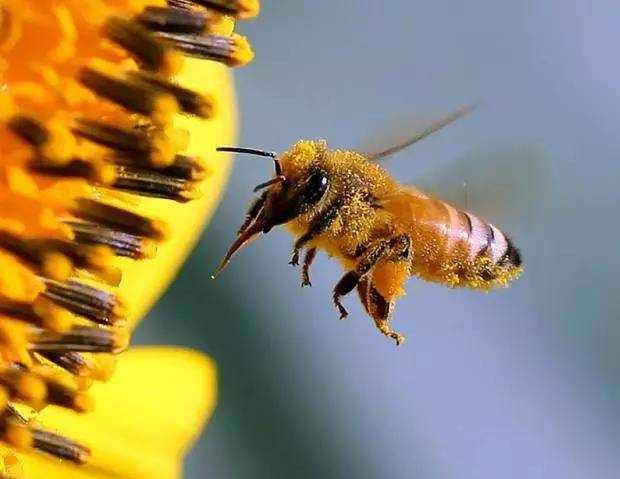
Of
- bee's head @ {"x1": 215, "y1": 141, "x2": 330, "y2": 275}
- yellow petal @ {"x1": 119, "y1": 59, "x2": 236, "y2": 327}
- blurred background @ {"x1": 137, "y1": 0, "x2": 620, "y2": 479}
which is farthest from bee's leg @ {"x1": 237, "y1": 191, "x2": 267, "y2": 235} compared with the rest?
blurred background @ {"x1": 137, "y1": 0, "x2": 620, "y2": 479}

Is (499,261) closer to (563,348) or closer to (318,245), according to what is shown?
(318,245)

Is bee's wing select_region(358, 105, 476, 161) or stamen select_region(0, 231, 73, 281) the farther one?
bee's wing select_region(358, 105, 476, 161)

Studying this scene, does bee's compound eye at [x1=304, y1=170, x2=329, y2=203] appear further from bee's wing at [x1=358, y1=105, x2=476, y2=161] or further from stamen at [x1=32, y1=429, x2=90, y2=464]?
stamen at [x1=32, y1=429, x2=90, y2=464]

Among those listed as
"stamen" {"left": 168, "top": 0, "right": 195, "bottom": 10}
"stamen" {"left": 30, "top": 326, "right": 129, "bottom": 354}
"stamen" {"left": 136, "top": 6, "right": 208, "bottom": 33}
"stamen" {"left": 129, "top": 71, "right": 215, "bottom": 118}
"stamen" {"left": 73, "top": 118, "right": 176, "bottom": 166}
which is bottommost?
"stamen" {"left": 30, "top": 326, "right": 129, "bottom": 354}

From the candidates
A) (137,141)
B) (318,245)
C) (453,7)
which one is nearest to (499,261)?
(318,245)

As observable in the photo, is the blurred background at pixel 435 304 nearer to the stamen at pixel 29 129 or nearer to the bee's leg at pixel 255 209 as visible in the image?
the bee's leg at pixel 255 209
